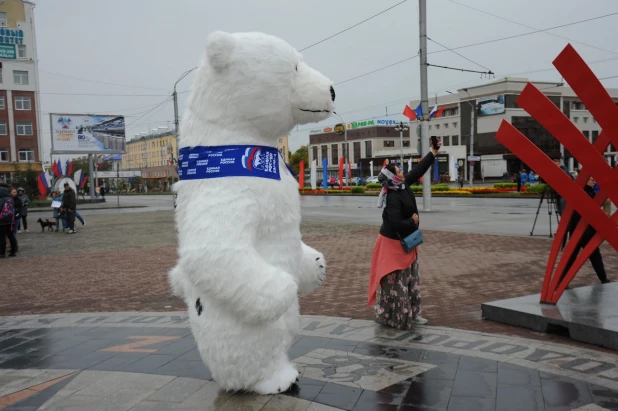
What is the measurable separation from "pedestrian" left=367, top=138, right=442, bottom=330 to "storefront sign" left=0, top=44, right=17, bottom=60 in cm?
4874

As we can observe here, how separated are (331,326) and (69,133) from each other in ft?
147

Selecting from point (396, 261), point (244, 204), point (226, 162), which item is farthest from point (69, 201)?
point (244, 204)

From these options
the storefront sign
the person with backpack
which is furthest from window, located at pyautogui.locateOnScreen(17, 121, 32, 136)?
the person with backpack

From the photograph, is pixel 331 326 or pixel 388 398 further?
pixel 331 326

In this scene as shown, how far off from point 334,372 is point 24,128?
5049 centimetres

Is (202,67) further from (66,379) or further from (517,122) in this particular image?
(517,122)

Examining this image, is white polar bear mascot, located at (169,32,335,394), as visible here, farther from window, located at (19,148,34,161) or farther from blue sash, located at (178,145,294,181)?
window, located at (19,148,34,161)

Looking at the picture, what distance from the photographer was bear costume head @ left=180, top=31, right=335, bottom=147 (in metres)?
3.18

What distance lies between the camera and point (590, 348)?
4.46 m

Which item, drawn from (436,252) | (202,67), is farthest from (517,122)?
(202,67)

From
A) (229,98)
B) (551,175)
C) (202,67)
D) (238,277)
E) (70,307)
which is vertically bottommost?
(70,307)

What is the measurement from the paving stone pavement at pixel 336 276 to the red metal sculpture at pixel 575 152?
106 centimetres

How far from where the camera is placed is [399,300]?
17.0ft

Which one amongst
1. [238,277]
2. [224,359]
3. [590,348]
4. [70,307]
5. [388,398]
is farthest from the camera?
[70,307]
